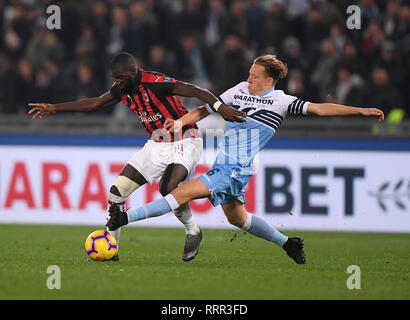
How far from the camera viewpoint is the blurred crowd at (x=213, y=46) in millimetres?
14633

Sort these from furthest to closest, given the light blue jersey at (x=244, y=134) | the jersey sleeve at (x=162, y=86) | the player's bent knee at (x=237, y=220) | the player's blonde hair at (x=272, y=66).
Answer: the jersey sleeve at (x=162, y=86) < the player's bent knee at (x=237, y=220) < the player's blonde hair at (x=272, y=66) < the light blue jersey at (x=244, y=134)

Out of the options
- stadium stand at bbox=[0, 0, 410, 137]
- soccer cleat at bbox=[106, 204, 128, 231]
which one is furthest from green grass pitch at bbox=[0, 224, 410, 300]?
stadium stand at bbox=[0, 0, 410, 137]

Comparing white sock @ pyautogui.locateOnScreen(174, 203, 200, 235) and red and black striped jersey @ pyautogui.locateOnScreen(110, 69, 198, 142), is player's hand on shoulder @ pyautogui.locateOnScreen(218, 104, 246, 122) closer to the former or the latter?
red and black striped jersey @ pyautogui.locateOnScreen(110, 69, 198, 142)

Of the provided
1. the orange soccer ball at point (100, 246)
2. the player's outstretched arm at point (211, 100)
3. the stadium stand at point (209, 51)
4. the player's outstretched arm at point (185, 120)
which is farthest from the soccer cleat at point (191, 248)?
the stadium stand at point (209, 51)

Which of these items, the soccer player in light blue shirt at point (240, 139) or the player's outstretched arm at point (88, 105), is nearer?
the soccer player in light blue shirt at point (240, 139)

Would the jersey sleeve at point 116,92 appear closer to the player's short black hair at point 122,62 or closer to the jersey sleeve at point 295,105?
the player's short black hair at point 122,62

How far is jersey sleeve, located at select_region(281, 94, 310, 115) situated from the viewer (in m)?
8.63

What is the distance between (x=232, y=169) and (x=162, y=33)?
7.98 meters

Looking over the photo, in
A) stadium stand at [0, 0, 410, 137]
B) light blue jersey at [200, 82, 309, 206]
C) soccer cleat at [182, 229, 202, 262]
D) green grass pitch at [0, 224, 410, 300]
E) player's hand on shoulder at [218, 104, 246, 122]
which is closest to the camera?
green grass pitch at [0, 224, 410, 300]

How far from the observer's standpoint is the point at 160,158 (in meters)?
9.27

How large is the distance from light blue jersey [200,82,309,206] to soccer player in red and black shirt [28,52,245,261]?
0.52 m

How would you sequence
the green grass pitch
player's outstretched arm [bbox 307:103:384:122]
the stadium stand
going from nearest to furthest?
the green grass pitch, player's outstretched arm [bbox 307:103:384:122], the stadium stand

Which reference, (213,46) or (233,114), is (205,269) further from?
(213,46)

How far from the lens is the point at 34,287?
741cm
